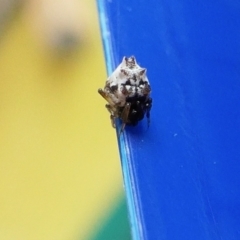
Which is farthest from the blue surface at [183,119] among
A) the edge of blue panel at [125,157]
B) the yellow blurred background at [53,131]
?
the yellow blurred background at [53,131]

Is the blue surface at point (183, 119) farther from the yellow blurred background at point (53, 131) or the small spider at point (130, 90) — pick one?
the yellow blurred background at point (53, 131)

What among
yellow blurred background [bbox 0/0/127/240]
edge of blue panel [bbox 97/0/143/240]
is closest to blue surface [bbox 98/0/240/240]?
edge of blue panel [bbox 97/0/143/240]

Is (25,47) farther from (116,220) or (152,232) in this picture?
(152,232)

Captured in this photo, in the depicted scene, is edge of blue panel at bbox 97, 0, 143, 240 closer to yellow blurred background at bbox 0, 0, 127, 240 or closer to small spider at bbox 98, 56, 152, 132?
small spider at bbox 98, 56, 152, 132

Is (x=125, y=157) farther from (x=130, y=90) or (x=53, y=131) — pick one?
(x=53, y=131)

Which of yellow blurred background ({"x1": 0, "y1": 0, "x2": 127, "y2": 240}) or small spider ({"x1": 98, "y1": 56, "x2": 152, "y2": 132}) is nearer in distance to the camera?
small spider ({"x1": 98, "y1": 56, "x2": 152, "y2": 132})

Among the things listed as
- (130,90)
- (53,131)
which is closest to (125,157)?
(130,90)
